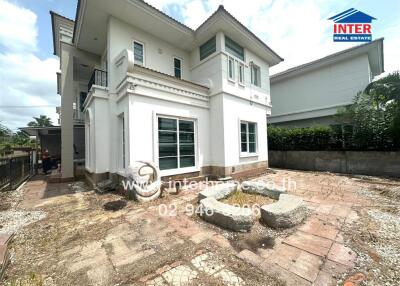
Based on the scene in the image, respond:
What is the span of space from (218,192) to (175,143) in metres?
2.83

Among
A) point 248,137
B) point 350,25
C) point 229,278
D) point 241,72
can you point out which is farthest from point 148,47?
point 350,25

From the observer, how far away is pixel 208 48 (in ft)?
28.1

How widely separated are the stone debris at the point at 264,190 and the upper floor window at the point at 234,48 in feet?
19.9

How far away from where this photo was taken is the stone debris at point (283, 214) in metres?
3.40

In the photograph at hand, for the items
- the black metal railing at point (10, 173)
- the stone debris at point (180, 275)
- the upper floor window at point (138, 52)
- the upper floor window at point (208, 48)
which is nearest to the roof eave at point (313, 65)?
the upper floor window at point (208, 48)

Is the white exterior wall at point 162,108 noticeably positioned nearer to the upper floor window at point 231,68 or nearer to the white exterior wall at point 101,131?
the white exterior wall at point 101,131

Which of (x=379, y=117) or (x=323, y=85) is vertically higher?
(x=323, y=85)

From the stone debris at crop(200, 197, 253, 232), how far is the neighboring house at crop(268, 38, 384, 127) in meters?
12.1

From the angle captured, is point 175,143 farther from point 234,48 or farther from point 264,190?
point 234,48

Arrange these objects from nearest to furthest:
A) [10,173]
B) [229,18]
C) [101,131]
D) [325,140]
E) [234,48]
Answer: [101,131] → [229,18] → [10,173] → [234,48] → [325,140]

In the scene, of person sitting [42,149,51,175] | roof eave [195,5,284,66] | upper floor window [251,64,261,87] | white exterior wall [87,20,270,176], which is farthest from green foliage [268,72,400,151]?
person sitting [42,149,51,175]

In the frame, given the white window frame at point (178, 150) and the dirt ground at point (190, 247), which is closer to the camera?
the dirt ground at point (190, 247)

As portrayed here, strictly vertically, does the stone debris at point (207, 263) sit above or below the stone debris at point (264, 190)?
below

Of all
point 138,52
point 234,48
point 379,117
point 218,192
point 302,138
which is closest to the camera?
point 218,192
